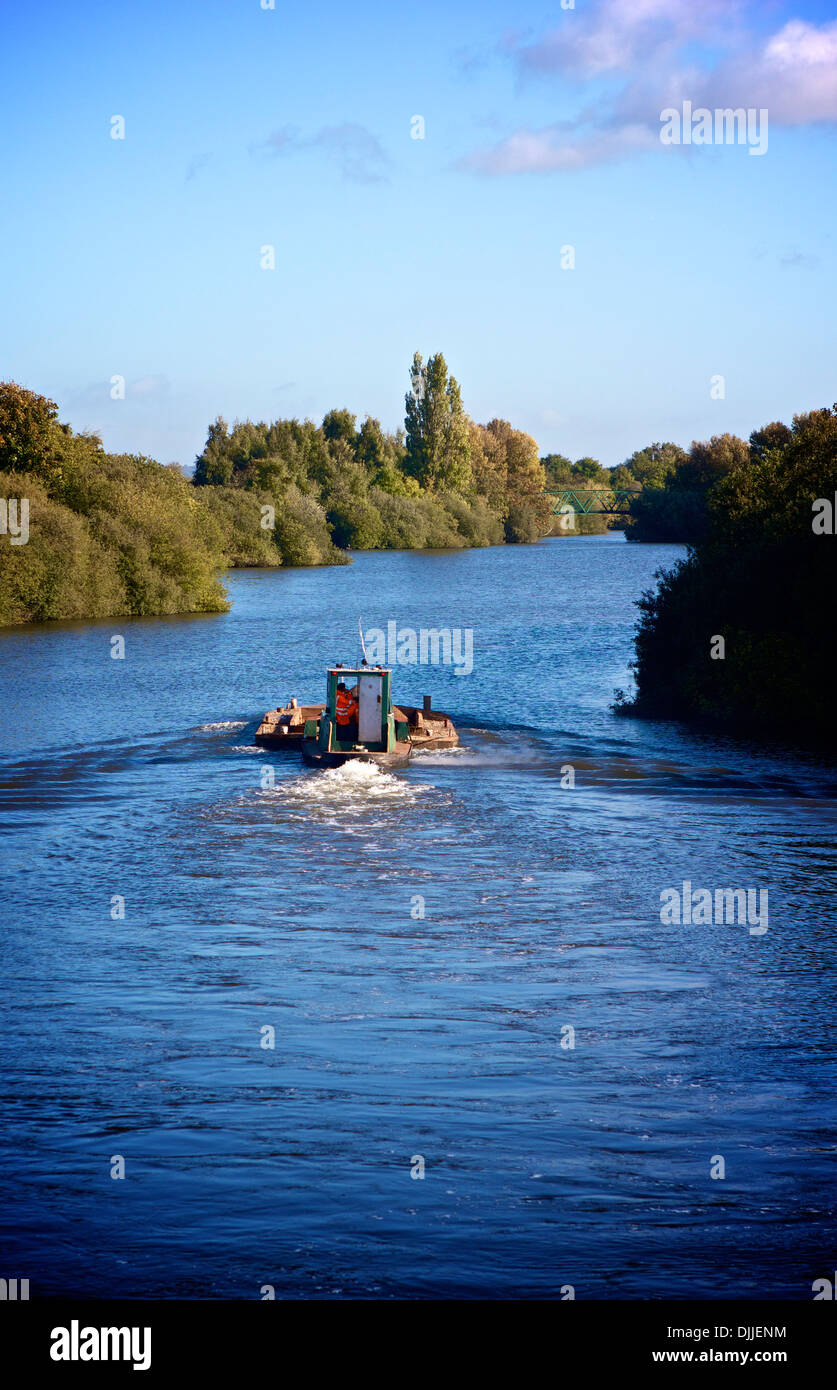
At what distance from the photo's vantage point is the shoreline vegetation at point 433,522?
34188mm

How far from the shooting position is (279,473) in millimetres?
114438

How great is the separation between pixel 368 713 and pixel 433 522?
111652 millimetres

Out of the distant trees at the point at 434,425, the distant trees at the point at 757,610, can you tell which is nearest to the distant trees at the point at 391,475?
the distant trees at the point at 434,425

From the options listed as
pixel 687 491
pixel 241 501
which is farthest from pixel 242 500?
pixel 687 491

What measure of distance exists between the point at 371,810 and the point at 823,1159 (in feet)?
50.1

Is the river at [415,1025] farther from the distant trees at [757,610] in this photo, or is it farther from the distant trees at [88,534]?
the distant trees at [88,534]

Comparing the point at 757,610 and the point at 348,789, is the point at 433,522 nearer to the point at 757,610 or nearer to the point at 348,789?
the point at 757,610

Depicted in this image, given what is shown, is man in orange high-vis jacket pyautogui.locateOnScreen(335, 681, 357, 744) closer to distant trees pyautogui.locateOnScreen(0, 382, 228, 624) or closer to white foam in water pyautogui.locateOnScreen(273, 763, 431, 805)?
white foam in water pyautogui.locateOnScreen(273, 763, 431, 805)

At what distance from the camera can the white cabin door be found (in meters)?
29.0

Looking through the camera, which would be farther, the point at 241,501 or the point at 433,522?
the point at 433,522

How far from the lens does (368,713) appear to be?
29.2 m

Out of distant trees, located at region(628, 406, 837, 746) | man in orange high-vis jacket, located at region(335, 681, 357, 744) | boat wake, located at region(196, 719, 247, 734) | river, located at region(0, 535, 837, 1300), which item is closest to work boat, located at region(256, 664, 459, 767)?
man in orange high-vis jacket, located at region(335, 681, 357, 744)

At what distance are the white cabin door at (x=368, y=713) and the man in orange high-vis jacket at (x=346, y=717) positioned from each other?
0.91 ft
